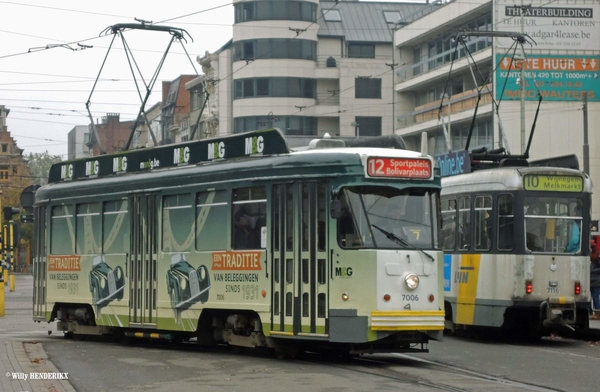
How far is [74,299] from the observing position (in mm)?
20938

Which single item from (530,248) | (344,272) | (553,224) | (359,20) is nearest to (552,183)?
(553,224)

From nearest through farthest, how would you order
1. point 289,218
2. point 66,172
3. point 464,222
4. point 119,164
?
point 289,218, point 119,164, point 464,222, point 66,172

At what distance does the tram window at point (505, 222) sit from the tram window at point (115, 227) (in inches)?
249

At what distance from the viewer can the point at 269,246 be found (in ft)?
53.1

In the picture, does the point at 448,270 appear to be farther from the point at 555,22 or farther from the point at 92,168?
the point at 555,22

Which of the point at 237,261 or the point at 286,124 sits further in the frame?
the point at 286,124

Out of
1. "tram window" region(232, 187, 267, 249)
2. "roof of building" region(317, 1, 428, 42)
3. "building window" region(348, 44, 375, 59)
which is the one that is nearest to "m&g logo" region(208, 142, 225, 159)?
"tram window" region(232, 187, 267, 249)

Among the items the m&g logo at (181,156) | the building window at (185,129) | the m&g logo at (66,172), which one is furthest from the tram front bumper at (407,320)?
the building window at (185,129)

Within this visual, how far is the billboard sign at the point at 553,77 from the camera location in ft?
170

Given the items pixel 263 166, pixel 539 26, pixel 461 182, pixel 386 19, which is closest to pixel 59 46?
pixel 461 182

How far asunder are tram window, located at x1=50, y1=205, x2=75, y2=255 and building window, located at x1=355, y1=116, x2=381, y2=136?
57.9 meters

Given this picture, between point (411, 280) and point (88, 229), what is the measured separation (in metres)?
7.44

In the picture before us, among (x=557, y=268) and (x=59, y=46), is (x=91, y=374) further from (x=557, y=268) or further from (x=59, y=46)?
(x=59, y=46)

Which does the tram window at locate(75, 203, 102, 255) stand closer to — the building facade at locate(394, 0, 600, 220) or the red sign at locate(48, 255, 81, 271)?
the red sign at locate(48, 255, 81, 271)
